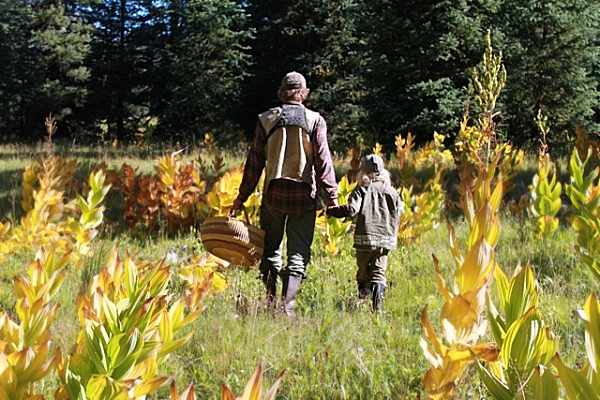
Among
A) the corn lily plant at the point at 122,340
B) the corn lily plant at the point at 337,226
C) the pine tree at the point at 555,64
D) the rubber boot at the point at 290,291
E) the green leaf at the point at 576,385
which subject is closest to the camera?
the green leaf at the point at 576,385

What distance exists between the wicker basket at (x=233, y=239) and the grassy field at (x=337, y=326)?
0.92 ft

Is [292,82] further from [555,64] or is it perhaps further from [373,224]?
[555,64]

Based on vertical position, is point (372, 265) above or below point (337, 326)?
above

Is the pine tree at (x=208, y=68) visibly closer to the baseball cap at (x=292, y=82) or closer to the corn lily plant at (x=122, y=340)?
the baseball cap at (x=292, y=82)

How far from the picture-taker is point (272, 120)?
12.6ft

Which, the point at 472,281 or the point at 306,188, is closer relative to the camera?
the point at 472,281

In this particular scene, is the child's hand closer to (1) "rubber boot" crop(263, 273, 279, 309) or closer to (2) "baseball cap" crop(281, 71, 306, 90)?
(1) "rubber boot" crop(263, 273, 279, 309)

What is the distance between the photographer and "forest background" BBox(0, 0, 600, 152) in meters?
11.4

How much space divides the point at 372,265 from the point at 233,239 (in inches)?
40.4

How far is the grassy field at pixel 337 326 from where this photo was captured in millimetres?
2592

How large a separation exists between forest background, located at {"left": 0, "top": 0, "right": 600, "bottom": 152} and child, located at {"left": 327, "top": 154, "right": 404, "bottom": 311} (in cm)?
331

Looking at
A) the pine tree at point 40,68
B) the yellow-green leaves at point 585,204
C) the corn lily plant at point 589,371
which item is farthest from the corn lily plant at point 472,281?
the pine tree at point 40,68

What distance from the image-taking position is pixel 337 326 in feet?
10.7

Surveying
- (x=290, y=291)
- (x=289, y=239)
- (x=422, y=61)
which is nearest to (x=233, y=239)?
(x=289, y=239)
